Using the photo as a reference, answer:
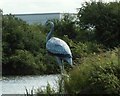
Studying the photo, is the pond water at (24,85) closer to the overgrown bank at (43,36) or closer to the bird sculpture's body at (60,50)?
the bird sculpture's body at (60,50)

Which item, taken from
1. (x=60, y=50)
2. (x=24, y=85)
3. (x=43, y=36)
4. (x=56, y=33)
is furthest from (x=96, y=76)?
(x=56, y=33)

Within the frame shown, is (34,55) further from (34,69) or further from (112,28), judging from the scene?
(112,28)

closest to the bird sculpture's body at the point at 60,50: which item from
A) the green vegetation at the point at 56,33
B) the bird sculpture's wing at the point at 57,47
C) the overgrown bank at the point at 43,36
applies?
the bird sculpture's wing at the point at 57,47

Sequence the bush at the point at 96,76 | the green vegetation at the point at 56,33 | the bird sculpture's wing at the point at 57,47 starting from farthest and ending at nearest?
the green vegetation at the point at 56,33
the bird sculpture's wing at the point at 57,47
the bush at the point at 96,76

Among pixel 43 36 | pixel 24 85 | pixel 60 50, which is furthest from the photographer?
pixel 43 36

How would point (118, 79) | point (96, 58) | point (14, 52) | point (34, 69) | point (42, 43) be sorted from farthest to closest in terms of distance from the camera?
1. point (42, 43)
2. point (14, 52)
3. point (34, 69)
4. point (96, 58)
5. point (118, 79)

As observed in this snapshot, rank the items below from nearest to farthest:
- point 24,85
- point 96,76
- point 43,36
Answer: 1. point 96,76
2. point 24,85
3. point 43,36

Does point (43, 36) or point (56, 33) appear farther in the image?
point (56, 33)

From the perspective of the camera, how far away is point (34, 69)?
4188 cm

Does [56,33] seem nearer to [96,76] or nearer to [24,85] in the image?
[24,85]

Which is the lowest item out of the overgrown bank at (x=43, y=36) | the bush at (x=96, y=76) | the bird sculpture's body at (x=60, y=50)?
the bush at (x=96, y=76)

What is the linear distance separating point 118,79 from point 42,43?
37430 mm

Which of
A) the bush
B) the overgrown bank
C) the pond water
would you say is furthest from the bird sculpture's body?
the overgrown bank

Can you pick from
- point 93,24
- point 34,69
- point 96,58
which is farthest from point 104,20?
point 96,58
